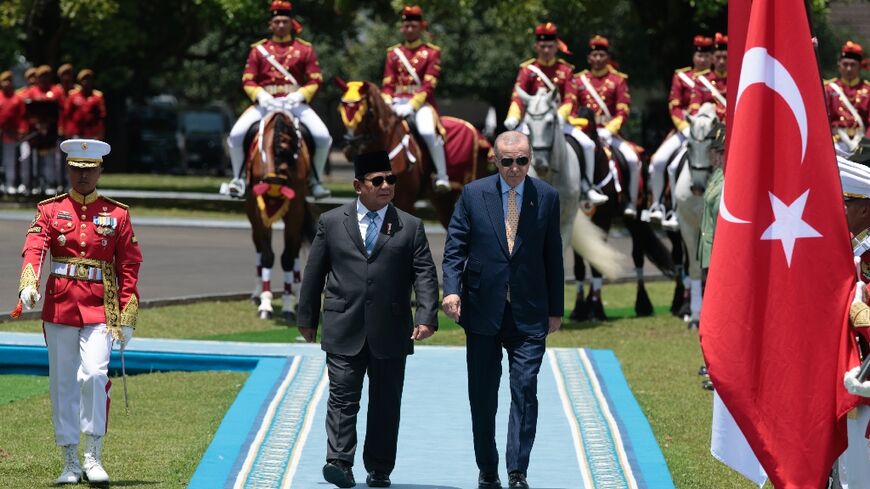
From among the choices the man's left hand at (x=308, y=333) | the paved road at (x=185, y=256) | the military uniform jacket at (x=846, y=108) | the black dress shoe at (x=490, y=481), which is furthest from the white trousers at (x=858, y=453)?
the military uniform jacket at (x=846, y=108)

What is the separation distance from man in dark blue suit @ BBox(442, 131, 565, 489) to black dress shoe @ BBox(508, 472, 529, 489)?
10cm

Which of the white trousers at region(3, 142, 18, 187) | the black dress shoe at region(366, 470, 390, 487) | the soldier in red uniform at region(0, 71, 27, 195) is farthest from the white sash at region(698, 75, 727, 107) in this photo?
the white trousers at region(3, 142, 18, 187)

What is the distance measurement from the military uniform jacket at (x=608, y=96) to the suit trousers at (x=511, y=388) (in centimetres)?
1052

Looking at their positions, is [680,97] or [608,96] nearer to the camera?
[680,97]

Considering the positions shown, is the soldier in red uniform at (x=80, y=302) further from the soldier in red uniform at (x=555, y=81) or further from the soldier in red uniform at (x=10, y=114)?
the soldier in red uniform at (x=10, y=114)

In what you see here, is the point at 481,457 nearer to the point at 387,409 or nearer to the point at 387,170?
the point at 387,409

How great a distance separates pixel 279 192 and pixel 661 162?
4.38 m

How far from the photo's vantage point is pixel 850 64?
22.4m

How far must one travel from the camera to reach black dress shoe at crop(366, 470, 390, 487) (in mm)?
10234

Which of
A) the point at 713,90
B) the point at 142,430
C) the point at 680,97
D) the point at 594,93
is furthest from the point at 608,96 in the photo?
the point at 142,430

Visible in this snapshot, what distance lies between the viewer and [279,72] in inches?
750

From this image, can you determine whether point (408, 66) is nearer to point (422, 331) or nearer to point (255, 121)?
point (255, 121)

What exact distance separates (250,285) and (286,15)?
14.4ft

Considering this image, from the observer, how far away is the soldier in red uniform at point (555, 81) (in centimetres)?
1931
